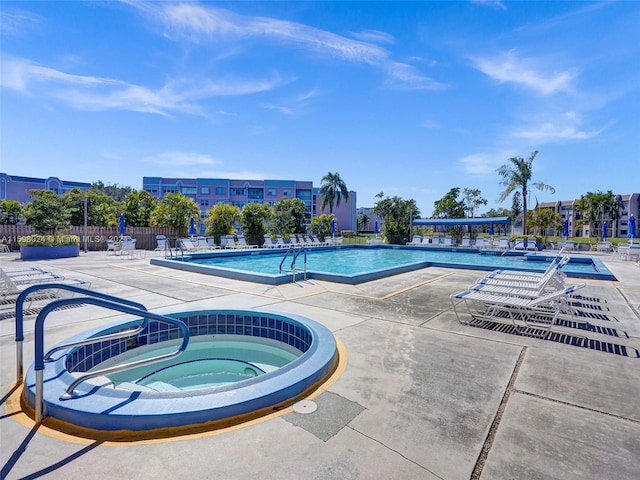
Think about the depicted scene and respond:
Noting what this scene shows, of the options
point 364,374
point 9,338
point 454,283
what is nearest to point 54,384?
point 9,338

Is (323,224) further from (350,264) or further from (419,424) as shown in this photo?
(419,424)

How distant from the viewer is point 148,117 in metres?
19.4

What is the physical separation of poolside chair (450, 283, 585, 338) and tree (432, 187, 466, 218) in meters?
35.4

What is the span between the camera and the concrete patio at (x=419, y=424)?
2.18 meters

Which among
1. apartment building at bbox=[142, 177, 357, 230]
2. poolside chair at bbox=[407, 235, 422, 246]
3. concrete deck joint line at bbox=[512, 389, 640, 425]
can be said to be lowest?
concrete deck joint line at bbox=[512, 389, 640, 425]

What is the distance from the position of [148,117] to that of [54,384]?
20.0 meters

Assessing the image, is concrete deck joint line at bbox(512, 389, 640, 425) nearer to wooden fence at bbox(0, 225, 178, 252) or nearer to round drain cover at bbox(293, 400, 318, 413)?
round drain cover at bbox(293, 400, 318, 413)

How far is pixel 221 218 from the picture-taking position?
24.8 metres

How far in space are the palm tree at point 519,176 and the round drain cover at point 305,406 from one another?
34.0m

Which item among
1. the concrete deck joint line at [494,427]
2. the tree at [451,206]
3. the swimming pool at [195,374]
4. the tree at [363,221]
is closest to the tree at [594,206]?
the tree at [451,206]

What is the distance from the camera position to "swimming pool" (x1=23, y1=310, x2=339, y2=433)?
262cm

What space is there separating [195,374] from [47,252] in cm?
1556

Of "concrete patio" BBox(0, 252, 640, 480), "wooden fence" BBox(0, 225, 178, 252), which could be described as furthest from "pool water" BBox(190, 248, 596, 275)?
"wooden fence" BBox(0, 225, 178, 252)

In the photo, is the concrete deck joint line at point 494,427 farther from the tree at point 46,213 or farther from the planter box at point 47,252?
the tree at point 46,213
